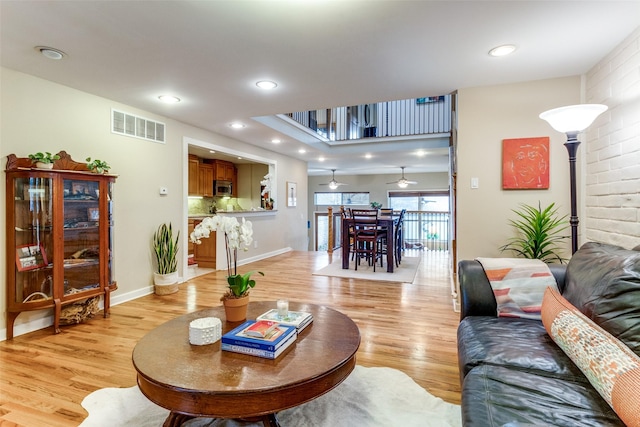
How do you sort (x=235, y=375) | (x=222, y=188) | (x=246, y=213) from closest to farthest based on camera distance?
(x=235, y=375)
(x=246, y=213)
(x=222, y=188)

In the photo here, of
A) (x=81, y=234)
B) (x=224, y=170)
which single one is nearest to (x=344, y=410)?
(x=81, y=234)

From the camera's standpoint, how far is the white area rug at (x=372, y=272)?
185 inches

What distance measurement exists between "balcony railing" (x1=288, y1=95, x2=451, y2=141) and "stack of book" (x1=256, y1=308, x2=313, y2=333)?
14.4ft

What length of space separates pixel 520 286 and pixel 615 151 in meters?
1.47

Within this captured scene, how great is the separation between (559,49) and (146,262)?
4.72 meters

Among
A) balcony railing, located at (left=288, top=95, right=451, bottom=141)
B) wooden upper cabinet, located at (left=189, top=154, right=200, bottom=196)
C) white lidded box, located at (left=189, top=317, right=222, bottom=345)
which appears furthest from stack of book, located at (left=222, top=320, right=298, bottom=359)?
wooden upper cabinet, located at (left=189, top=154, right=200, bottom=196)

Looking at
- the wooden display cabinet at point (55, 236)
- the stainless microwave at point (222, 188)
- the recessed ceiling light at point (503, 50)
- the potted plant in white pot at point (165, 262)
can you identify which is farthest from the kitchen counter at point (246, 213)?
the recessed ceiling light at point (503, 50)

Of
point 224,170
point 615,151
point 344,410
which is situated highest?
point 224,170

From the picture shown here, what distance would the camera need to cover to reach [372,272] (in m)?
5.07

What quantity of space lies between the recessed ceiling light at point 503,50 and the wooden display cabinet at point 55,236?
370 cm

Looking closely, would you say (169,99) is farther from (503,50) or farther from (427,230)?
(427,230)

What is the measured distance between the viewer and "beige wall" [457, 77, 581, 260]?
300 centimetres

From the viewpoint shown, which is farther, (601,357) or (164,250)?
(164,250)

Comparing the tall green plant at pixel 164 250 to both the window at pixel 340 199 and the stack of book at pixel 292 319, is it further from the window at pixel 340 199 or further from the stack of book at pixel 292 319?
the window at pixel 340 199
